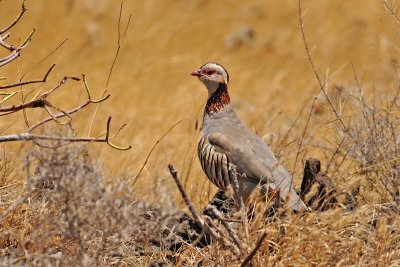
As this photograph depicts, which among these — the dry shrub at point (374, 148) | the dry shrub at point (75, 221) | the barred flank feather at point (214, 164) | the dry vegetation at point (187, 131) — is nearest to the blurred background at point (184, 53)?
the dry vegetation at point (187, 131)

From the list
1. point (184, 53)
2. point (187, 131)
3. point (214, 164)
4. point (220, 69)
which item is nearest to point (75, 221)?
point (214, 164)

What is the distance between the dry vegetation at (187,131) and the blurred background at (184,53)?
0.03 metres

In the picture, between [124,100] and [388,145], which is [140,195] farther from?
[124,100]

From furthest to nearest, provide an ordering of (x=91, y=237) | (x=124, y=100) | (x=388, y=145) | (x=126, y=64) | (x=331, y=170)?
(x=126, y=64), (x=124, y=100), (x=331, y=170), (x=388, y=145), (x=91, y=237)

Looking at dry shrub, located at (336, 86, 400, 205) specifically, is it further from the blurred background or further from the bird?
the blurred background

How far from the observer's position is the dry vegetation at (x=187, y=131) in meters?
4.25

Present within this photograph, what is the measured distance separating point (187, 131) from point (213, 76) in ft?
6.69

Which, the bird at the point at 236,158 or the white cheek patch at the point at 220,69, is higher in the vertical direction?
the white cheek patch at the point at 220,69

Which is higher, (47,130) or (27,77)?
(27,77)

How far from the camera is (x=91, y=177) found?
4.03 meters

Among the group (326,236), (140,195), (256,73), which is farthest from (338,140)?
(256,73)

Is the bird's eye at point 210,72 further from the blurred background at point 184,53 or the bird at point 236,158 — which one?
the blurred background at point 184,53

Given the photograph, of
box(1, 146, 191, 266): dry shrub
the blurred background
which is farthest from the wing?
the blurred background

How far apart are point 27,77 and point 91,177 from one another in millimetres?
7210
